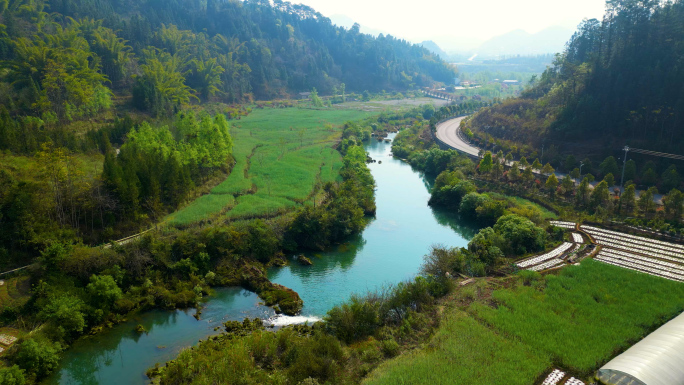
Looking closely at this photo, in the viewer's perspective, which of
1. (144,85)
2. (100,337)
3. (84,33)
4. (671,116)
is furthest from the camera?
(84,33)

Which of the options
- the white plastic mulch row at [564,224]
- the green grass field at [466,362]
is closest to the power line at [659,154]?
the white plastic mulch row at [564,224]

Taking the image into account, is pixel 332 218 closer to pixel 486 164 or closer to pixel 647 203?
pixel 486 164

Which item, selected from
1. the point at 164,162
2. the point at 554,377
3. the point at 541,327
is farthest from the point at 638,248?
the point at 164,162

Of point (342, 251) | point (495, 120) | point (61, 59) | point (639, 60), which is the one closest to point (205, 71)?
point (61, 59)

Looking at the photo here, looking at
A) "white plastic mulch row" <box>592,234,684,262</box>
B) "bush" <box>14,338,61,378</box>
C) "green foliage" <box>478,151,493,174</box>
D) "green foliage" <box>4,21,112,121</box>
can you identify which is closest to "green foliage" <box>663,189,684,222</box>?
"white plastic mulch row" <box>592,234,684,262</box>

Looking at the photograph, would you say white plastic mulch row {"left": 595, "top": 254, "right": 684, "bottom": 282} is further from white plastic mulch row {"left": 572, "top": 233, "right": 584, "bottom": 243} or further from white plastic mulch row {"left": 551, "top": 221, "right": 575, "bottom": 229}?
white plastic mulch row {"left": 551, "top": 221, "right": 575, "bottom": 229}

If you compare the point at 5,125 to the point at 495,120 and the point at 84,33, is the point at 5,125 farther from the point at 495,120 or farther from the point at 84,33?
the point at 495,120
